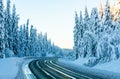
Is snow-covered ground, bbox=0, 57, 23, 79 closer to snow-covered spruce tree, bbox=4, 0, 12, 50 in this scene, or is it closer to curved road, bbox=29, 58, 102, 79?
curved road, bbox=29, 58, 102, 79

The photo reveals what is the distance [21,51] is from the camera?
105188mm

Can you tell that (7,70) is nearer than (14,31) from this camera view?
Yes

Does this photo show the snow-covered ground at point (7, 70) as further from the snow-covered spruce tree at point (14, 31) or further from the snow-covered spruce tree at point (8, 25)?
the snow-covered spruce tree at point (14, 31)

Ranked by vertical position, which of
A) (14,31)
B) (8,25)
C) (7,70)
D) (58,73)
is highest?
(8,25)

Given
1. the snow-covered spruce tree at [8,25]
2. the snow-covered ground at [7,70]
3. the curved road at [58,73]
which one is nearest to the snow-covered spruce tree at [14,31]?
the snow-covered spruce tree at [8,25]

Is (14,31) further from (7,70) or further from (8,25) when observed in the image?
(7,70)

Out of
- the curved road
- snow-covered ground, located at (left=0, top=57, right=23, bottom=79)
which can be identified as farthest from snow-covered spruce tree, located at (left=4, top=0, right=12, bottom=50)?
snow-covered ground, located at (left=0, top=57, right=23, bottom=79)

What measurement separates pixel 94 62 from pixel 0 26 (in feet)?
99.9

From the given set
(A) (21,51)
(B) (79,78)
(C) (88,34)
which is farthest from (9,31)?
(B) (79,78)

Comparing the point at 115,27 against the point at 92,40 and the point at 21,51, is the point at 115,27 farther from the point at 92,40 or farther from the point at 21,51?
the point at 21,51

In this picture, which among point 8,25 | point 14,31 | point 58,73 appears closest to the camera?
point 58,73

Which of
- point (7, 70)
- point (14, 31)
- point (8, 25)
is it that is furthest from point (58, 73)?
point (14, 31)

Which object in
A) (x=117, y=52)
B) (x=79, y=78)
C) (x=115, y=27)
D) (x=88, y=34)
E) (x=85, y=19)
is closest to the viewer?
(x=79, y=78)

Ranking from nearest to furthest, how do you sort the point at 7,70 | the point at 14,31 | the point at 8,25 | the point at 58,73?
the point at 7,70 < the point at 58,73 < the point at 8,25 < the point at 14,31
